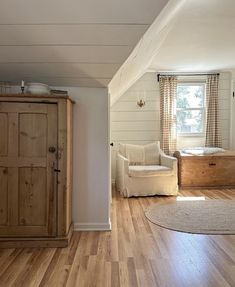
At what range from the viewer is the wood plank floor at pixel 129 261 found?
80.7 inches

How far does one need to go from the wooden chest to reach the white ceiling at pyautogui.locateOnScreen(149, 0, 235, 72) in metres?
1.60

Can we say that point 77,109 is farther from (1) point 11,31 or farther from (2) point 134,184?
(2) point 134,184

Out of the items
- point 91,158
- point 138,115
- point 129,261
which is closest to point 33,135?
point 91,158

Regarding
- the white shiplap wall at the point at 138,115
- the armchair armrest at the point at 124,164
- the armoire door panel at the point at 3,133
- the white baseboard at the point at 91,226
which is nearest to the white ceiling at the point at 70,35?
the armoire door panel at the point at 3,133

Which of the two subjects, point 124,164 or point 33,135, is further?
point 124,164

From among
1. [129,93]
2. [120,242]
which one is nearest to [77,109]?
[120,242]

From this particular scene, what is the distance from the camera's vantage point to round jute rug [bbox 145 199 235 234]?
10.2ft

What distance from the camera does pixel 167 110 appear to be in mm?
5570

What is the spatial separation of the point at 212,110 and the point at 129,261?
406 centimetres

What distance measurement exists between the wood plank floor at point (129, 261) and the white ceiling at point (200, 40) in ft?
7.18

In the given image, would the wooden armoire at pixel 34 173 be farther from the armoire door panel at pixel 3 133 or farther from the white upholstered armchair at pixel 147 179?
the white upholstered armchair at pixel 147 179

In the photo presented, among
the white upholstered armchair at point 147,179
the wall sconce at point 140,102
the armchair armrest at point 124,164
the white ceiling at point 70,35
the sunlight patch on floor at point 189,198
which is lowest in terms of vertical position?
the sunlight patch on floor at point 189,198

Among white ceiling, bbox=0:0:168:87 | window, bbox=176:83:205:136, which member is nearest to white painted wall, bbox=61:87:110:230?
white ceiling, bbox=0:0:168:87

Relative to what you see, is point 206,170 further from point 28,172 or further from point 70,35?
point 70,35
